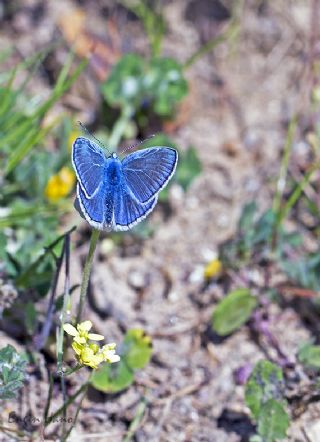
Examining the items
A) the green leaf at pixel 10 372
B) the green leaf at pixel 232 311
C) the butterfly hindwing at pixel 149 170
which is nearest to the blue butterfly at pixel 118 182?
the butterfly hindwing at pixel 149 170

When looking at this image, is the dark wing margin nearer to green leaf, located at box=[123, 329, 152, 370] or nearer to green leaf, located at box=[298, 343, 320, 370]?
green leaf, located at box=[123, 329, 152, 370]

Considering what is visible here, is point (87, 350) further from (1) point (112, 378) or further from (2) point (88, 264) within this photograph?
(1) point (112, 378)

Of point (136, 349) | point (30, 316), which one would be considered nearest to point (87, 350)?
point (30, 316)

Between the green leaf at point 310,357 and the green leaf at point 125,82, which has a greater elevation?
the green leaf at point 125,82

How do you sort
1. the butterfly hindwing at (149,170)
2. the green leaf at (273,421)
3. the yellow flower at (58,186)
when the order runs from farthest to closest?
the yellow flower at (58,186), the green leaf at (273,421), the butterfly hindwing at (149,170)

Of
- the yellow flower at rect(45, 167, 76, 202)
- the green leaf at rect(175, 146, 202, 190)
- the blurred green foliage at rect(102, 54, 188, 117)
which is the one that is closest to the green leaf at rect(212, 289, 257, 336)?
the green leaf at rect(175, 146, 202, 190)

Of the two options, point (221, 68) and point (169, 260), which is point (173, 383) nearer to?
point (169, 260)

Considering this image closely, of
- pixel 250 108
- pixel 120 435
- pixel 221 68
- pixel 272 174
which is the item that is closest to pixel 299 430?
pixel 120 435

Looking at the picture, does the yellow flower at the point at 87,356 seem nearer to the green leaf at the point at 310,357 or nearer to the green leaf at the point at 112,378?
the green leaf at the point at 112,378
